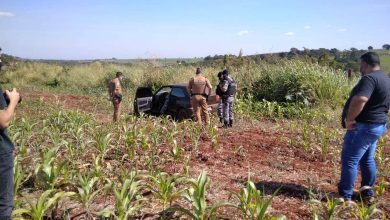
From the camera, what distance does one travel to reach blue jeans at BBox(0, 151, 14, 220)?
2.92 meters

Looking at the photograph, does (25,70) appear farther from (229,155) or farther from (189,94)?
(229,155)

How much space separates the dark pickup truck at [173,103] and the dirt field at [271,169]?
345 cm

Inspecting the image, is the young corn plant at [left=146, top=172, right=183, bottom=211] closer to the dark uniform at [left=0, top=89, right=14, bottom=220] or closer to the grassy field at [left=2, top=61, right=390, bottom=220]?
the grassy field at [left=2, top=61, right=390, bottom=220]

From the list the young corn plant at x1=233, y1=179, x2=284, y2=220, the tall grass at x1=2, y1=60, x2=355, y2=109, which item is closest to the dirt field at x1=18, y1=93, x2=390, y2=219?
the young corn plant at x1=233, y1=179, x2=284, y2=220

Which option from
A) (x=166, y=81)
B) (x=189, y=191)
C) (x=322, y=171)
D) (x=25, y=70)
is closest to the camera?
(x=189, y=191)

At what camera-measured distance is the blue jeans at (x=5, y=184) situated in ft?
9.58

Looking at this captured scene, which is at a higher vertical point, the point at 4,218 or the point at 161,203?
the point at 4,218

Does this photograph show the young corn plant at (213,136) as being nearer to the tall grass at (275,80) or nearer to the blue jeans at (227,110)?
the blue jeans at (227,110)


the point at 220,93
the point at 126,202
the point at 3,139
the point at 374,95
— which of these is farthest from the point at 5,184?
the point at 220,93

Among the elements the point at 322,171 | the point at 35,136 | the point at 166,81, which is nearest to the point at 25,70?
the point at 166,81

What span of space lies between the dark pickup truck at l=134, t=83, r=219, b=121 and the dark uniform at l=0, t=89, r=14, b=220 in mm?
7933

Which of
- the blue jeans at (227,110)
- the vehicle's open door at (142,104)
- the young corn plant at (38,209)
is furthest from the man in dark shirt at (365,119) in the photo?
the vehicle's open door at (142,104)

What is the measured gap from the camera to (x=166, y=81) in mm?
21172

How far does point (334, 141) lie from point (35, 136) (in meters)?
5.53
